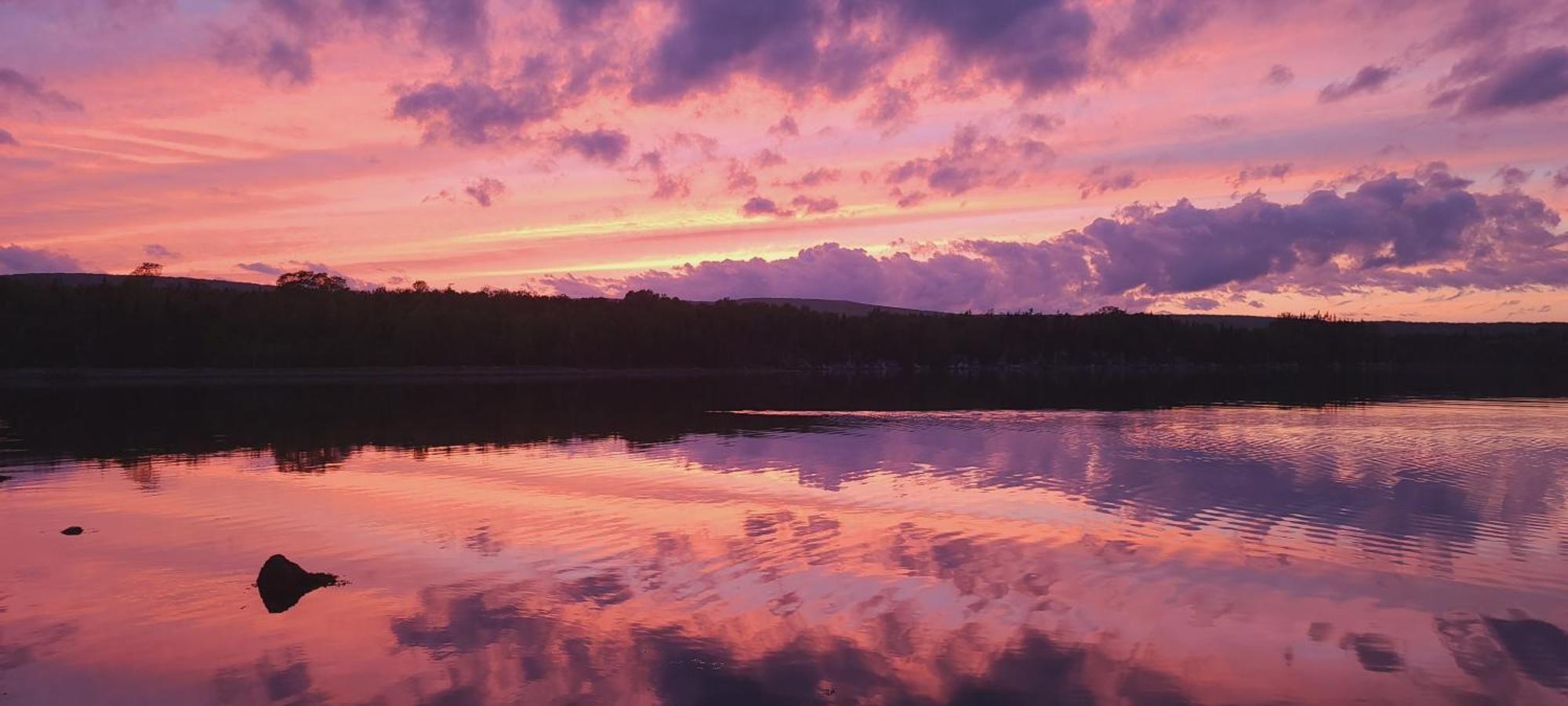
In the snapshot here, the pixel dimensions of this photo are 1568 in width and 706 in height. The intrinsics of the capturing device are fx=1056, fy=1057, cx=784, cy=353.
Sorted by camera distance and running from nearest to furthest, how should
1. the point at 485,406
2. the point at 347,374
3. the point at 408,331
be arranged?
1. the point at 485,406
2. the point at 347,374
3. the point at 408,331

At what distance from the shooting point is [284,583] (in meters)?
17.3

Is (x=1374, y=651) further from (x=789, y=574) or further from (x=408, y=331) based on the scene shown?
(x=408, y=331)

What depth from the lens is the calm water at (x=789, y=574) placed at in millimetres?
13078

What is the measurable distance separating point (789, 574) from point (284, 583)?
8421 mm

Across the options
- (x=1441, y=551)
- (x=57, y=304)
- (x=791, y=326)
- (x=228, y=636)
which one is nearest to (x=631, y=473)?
(x=228, y=636)

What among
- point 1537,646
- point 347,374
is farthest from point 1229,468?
point 347,374

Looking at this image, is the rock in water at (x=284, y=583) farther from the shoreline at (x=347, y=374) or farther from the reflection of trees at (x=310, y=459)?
the shoreline at (x=347, y=374)

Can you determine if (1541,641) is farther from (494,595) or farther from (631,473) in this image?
(631,473)

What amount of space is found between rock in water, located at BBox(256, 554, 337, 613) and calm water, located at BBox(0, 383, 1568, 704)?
392 millimetres

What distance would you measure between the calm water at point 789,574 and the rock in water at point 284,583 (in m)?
0.39

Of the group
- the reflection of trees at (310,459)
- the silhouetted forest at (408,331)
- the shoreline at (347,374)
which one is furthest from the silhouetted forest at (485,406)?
the silhouetted forest at (408,331)

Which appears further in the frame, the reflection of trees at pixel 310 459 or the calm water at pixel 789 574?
the reflection of trees at pixel 310 459

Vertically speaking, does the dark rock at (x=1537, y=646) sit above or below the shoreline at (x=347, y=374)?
above

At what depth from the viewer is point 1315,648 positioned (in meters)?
14.5
